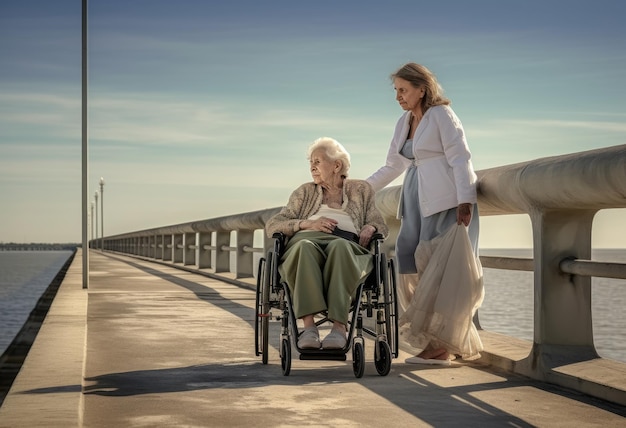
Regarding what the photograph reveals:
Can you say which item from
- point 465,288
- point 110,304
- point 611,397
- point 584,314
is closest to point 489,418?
point 611,397

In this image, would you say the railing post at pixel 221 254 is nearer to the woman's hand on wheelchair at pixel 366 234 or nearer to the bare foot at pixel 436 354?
the bare foot at pixel 436 354

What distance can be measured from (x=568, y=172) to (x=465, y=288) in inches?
51.9

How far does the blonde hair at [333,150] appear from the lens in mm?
6191

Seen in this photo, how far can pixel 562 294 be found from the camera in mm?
5379

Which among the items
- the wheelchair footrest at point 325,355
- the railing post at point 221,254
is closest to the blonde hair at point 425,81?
the wheelchair footrest at point 325,355

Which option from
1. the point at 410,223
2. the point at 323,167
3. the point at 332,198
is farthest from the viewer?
the point at 410,223

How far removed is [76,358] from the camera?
18.8ft

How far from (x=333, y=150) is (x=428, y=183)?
0.62 meters

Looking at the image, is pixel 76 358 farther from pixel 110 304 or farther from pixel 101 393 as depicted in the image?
pixel 110 304

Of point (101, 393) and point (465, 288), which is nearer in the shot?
point (101, 393)

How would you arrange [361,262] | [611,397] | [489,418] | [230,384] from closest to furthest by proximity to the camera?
[489,418]
[611,397]
[230,384]
[361,262]

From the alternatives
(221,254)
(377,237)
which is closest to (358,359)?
(377,237)

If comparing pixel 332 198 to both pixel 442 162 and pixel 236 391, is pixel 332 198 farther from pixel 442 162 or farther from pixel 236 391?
pixel 236 391

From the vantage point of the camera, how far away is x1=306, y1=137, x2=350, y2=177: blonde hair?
619cm
